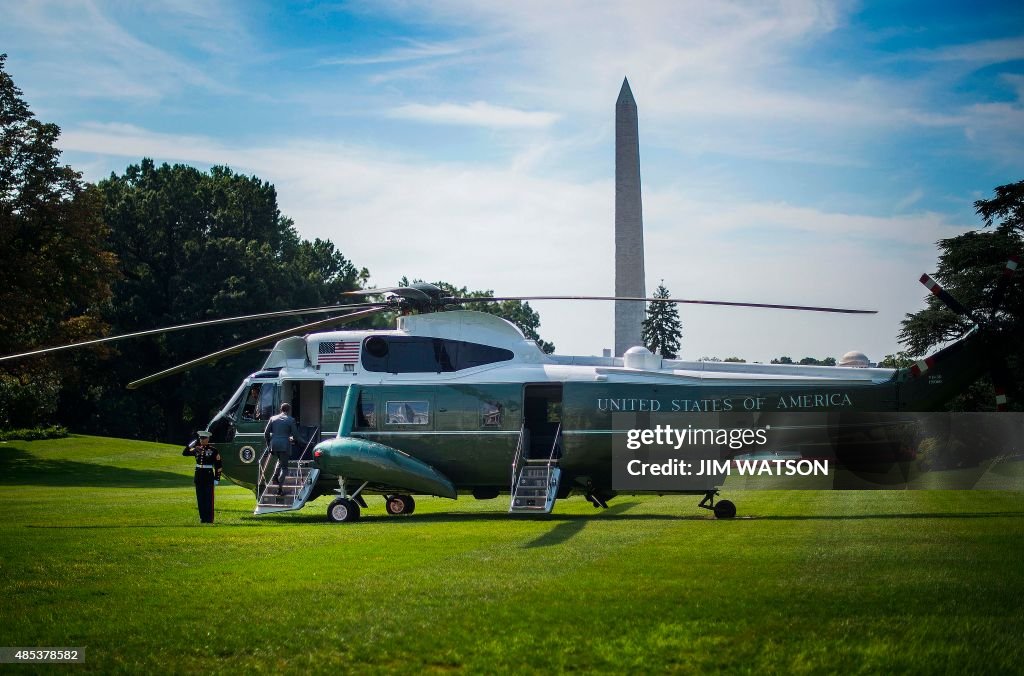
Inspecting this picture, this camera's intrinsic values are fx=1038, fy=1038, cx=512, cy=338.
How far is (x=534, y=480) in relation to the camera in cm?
2197

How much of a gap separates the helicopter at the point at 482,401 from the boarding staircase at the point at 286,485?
0.11 feet

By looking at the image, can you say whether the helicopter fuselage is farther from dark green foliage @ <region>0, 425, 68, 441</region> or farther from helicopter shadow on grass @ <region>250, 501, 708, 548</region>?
dark green foliage @ <region>0, 425, 68, 441</region>

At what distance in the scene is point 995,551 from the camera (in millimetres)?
13453

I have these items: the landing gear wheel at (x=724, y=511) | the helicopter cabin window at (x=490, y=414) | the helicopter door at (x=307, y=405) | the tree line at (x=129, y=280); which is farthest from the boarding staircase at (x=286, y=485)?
the tree line at (x=129, y=280)

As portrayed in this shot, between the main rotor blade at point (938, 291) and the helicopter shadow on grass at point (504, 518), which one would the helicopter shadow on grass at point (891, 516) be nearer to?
the helicopter shadow on grass at point (504, 518)

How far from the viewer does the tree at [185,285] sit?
6962 cm

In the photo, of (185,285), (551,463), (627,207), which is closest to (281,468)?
(551,463)

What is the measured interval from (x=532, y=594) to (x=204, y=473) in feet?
39.1

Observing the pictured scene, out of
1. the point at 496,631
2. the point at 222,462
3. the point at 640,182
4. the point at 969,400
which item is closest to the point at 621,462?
the point at 222,462

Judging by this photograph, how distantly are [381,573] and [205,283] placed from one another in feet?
203

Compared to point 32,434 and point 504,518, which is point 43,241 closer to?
point 32,434

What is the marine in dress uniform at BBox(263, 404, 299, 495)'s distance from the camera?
22.5 metres

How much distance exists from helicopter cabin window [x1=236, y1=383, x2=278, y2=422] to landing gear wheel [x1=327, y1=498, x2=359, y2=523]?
3440mm

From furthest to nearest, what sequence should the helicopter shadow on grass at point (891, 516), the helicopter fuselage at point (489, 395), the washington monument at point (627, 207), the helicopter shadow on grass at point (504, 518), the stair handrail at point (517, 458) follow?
the washington monument at point (627, 207), the stair handrail at point (517, 458), the helicopter fuselage at point (489, 395), the helicopter shadow on grass at point (504, 518), the helicopter shadow on grass at point (891, 516)
